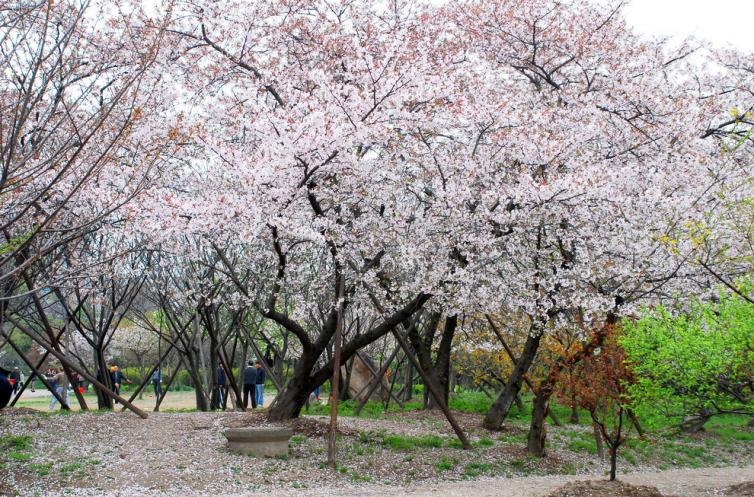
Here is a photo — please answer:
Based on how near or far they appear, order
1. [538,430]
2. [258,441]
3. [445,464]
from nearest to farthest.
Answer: [258,441] < [445,464] < [538,430]

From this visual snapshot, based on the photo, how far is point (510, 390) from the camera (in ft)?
45.7

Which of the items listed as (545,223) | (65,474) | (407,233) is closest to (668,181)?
(545,223)

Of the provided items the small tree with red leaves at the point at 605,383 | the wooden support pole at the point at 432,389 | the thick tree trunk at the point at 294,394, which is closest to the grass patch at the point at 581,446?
the wooden support pole at the point at 432,389

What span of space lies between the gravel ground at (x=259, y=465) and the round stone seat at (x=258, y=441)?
0.17m

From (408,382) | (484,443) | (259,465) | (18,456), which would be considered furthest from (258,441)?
(408,382)

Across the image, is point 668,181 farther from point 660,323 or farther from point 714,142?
point 660,323

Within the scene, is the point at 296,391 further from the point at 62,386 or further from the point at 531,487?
the point at 62,386

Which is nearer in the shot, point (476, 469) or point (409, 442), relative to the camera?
point (476, 469)

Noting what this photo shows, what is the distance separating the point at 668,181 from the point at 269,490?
26.0ft

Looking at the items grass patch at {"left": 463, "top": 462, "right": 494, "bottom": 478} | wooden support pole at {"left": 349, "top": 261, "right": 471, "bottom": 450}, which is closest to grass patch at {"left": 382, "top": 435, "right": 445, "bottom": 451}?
wooden support pole at {"left": 349, "top": 261, "right": 471, "bottom": 450}

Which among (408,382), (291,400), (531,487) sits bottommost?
(531,487)

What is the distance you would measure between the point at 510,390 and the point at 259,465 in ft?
19.2

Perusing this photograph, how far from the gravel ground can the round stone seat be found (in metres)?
0.17

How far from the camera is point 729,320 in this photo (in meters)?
7.25
